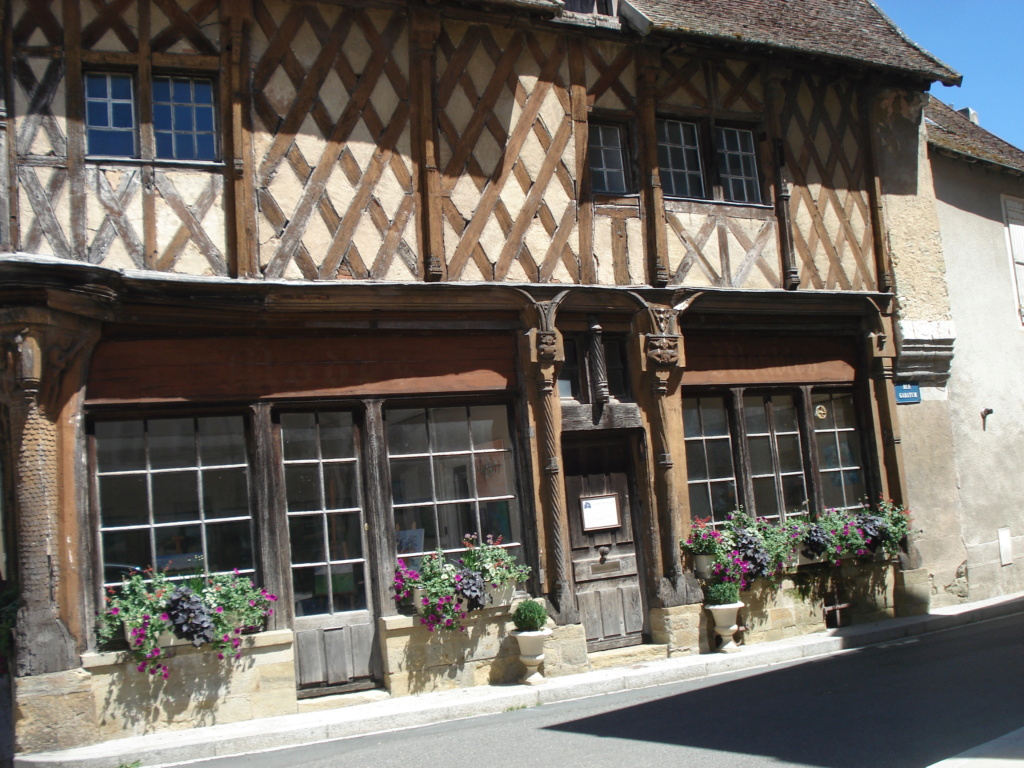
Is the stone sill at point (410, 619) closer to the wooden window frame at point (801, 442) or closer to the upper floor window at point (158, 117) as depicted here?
the wooden window frame at point (801, 442)

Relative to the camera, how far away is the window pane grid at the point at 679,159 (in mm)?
9898

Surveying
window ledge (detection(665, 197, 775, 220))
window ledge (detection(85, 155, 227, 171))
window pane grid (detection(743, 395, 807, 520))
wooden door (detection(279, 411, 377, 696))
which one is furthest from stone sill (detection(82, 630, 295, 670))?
window ledge (detection(665, 197, 775, 220))

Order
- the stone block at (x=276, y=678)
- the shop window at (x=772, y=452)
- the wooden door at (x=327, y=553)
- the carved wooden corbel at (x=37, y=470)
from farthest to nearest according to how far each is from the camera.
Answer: the shop window at (x=772, y=452) < the wooden door at (x=327, y=553) < the stone block at (x=276, y=678) < the carved wooden corbel at (x=37, y=470)

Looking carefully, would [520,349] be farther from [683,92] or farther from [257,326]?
[683,92]

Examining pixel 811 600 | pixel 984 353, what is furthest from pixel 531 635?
pixel 984 353

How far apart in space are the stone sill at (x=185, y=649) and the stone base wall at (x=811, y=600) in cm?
411

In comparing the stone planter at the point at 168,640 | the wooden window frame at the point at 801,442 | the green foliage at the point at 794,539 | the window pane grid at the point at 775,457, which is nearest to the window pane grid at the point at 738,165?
the wooden window frame at the point at 801,442

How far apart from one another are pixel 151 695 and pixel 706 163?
24.3ft

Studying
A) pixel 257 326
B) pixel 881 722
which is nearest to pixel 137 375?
pixel 257 326

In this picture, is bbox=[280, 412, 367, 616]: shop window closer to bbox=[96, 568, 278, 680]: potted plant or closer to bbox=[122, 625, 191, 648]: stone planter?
bbox=[96, 568, 278, 680]: potted plant

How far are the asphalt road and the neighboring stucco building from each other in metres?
3.48

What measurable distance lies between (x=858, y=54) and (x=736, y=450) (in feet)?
15.3

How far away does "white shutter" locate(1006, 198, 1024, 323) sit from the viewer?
40.2 ft

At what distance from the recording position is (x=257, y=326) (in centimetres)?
778
